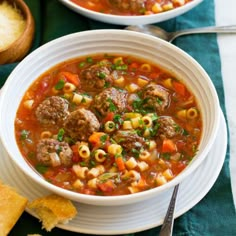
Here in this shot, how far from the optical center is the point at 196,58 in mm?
5539

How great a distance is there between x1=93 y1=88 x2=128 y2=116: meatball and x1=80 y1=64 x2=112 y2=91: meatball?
15 cm

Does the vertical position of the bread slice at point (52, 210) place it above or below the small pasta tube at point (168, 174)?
above

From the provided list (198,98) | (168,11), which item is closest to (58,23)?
(168,11)

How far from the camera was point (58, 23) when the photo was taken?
226 inches

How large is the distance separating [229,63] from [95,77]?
1622mm

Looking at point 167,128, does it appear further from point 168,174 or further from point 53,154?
point 53,154

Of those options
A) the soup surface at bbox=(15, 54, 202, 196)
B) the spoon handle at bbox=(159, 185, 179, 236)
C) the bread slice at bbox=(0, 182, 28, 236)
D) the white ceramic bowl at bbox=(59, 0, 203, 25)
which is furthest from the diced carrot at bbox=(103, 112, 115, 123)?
the white ceramic bowl at bbox=(59, 0, 203, 25)

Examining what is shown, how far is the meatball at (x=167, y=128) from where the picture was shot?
4270mm

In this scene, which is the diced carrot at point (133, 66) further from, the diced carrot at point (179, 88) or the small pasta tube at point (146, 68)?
the diced carrot at point (179, 88)

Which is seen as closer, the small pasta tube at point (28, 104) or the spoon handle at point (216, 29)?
the small pasta tube at point (28, 104)

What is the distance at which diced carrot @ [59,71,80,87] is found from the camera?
4723 millimetres

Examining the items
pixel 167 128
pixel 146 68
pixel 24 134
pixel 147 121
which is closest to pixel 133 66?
pixel 146 68

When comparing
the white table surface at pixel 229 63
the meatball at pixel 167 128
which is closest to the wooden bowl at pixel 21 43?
the meatball at pixel 167 128

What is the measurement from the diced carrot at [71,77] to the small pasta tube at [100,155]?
2.62 ft
